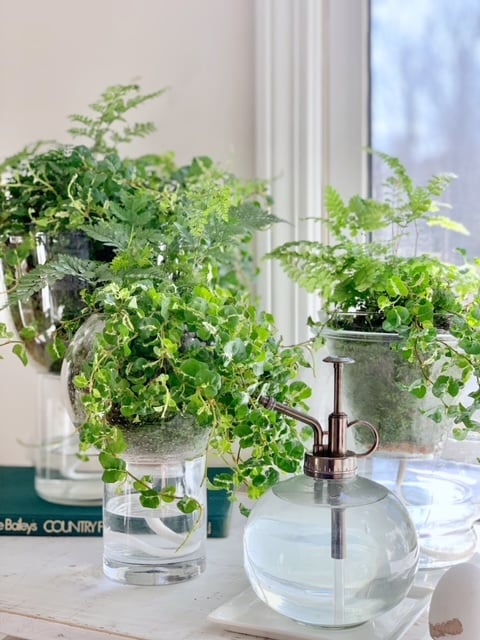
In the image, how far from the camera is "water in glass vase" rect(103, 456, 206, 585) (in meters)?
0.92

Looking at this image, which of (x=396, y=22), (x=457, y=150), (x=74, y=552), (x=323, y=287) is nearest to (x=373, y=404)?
(x=323, y=287)

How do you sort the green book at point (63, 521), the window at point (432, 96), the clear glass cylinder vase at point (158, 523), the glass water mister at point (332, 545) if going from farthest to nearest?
the window at point (432, 96) < the green book at point (63, 521) < the clear glass cylinder vase at point (158, 523) < the glass water mister at point (332, 545)

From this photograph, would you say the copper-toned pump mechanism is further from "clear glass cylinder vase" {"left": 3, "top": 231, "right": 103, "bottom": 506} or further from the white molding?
the white molding

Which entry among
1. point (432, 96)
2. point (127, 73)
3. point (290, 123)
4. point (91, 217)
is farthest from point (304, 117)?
point (91, 217)

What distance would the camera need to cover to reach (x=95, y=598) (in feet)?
2.86

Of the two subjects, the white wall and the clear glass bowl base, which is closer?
the clear glass bowl base

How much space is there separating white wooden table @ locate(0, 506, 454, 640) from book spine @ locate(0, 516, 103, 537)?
3cm

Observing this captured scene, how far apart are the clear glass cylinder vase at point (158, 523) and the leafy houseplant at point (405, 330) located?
0.20 m

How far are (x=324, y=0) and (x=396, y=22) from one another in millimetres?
122

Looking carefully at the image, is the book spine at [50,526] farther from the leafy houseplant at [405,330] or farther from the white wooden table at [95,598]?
the leafy houseplant at [405,330]

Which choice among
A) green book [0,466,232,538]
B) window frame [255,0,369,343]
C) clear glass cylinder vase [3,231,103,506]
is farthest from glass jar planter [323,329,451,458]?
window frame [255,0,369,343]

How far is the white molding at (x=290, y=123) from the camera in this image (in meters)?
1.37

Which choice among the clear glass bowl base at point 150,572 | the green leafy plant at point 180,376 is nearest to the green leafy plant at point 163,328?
the green leafy plant at point 180,376

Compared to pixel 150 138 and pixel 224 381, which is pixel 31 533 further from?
pixel 150 138
